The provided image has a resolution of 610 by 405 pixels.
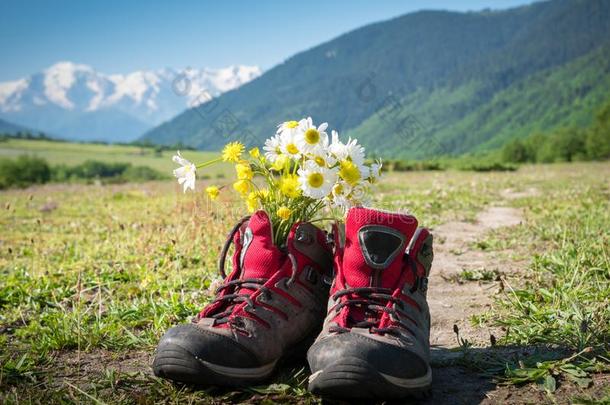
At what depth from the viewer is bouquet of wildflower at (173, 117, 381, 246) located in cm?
304

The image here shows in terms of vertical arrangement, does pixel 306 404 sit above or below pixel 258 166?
below

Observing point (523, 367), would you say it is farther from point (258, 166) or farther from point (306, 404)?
point (258, 166)

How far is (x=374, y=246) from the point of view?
9.62 ft

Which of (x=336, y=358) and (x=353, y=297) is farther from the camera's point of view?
(x=353, y=297)

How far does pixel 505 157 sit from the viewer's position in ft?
262

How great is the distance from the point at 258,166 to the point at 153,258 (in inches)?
135

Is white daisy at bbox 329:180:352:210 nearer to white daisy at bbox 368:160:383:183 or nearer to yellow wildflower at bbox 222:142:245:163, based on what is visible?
white daisy at bbox 368:160:383:183

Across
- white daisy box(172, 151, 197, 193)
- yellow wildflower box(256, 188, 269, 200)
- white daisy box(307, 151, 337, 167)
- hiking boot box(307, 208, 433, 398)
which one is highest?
white daisy box(307, 151, 337, 167)

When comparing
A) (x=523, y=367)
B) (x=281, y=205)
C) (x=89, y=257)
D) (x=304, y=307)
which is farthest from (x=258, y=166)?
(x=89, y=257)

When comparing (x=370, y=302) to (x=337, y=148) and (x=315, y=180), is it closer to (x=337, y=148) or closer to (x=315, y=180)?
(x=315, y=180)

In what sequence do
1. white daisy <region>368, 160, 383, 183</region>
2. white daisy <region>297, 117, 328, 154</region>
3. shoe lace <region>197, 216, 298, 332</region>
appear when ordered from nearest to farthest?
shoe lace <region>197, 216, 298, 332</region>
white daisy <region>297, 117, 328, 154</region>
white daisy <region>368, 160, 383, 183</region>

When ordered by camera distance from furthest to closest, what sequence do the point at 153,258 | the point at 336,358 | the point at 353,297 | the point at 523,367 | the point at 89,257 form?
the point at 89,257
the point at 153,258
the point at 353,297
the point at 523,367
the point at 336,358

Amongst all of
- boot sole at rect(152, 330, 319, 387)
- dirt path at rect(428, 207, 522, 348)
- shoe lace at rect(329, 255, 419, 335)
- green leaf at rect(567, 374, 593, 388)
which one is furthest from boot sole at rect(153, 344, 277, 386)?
green leaf at rect(567, 374, 593, 388)

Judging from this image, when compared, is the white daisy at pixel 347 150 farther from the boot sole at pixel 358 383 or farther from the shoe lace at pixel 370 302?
the boot sole at pixel 358 383
